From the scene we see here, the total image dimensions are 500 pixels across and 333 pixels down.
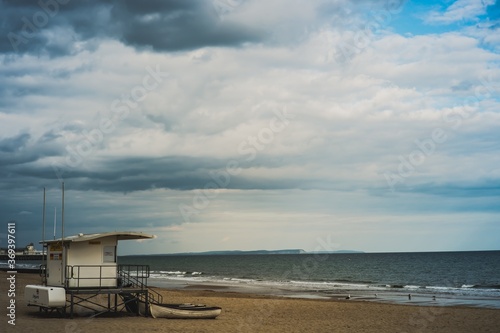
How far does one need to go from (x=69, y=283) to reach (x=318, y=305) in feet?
55.6

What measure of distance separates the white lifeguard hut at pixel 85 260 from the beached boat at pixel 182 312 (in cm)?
212

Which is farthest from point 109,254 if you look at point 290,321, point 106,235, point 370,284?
point 370,284

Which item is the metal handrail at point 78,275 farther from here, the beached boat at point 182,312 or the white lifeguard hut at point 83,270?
the beached boat at point 182,312

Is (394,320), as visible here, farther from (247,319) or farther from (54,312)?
(54,312)

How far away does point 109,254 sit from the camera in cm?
2458


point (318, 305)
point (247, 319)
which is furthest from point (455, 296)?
point (247, 319)

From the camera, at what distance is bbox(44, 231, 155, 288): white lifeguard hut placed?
77.6 ft

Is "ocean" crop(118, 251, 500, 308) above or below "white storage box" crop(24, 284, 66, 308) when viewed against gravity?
below

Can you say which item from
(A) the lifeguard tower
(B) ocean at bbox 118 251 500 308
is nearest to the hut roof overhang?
(A) the lifeguard tower

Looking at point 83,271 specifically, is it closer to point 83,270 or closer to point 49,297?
point 83,270

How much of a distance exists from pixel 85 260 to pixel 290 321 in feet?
32.3

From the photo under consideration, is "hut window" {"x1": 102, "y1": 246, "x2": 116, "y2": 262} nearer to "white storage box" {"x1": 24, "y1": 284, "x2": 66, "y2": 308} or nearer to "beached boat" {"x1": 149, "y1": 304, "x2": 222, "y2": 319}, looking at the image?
"white storage box" {"x1": 24, "y1": 284, "x2": 66, "y2": 308}

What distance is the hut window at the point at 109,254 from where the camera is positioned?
24486mm

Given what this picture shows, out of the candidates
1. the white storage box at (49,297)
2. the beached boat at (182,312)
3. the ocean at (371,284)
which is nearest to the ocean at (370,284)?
the ocean at (371,284)
